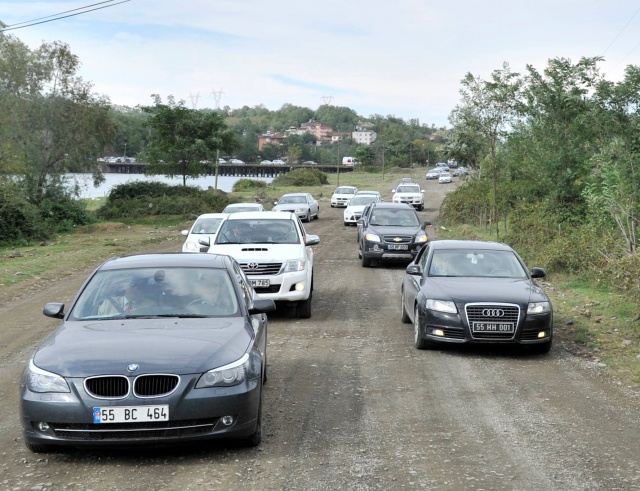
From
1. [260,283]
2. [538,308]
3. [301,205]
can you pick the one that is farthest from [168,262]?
[301,205]

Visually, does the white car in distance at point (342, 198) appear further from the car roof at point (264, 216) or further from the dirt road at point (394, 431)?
the dirt road at point (394, 431)

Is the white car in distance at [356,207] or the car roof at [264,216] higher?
the car roof at [264,216]

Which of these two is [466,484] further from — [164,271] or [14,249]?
[14,249]

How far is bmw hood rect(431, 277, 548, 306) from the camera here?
11.2m

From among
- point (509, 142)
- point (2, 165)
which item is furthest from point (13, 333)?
point (2, 165)

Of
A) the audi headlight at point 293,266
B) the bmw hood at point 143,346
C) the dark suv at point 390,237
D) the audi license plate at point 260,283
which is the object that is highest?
the bmw hood at point 143,346

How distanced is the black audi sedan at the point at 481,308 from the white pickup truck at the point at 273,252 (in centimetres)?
230

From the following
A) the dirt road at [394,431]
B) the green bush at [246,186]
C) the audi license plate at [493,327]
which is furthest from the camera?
the green bush at [246,186]

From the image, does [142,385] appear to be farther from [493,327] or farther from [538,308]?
[538,308]

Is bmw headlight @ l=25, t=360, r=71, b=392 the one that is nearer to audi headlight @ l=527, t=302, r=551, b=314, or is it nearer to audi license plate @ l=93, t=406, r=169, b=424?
audi license plate @ l=93, t=406, r=169, b=424

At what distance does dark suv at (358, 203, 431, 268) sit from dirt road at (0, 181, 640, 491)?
10408 mm

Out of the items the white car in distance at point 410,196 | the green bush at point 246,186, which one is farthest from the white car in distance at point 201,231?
the green bush at point 246,186

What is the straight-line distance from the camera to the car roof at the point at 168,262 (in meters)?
8.32

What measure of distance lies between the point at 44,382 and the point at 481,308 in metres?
6.19
